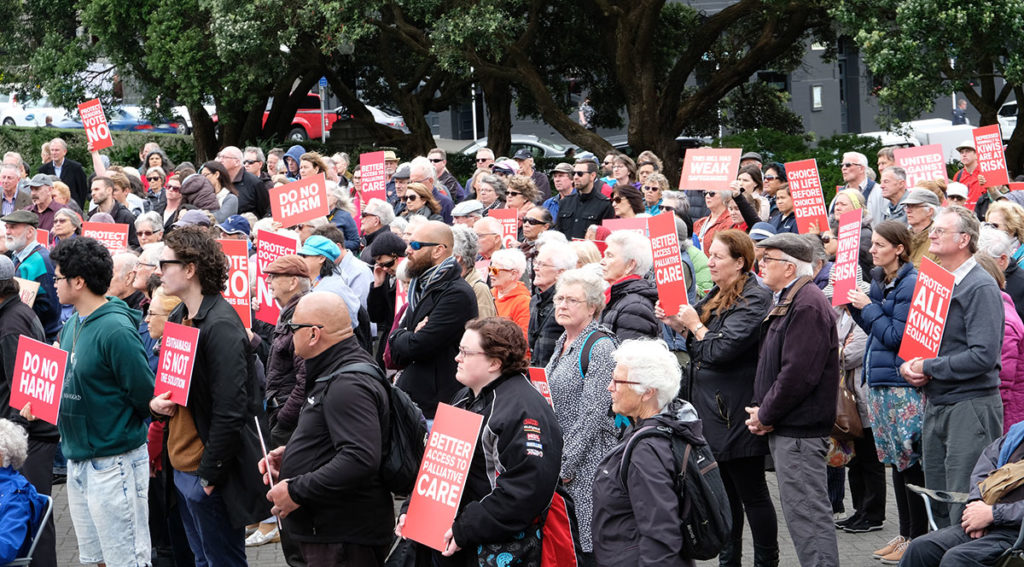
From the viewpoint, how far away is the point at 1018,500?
562cm

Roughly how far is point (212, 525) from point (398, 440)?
148 cm

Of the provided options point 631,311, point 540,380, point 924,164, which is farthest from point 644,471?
point 924,164

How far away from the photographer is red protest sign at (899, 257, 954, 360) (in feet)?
20.9

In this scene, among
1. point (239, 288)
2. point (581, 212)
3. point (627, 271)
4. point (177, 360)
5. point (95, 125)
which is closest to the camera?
point (177, 360)

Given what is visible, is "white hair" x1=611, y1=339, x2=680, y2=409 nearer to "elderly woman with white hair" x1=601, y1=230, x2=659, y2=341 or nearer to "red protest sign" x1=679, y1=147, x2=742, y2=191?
"elderly woman with white hair" x1=601, y1=230, x2=659, y2=341

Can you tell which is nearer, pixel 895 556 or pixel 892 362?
pixel 892 362

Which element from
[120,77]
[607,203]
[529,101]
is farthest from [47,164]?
[529,101]

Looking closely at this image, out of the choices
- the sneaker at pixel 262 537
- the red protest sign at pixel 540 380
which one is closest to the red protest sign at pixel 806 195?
the sneaker at pixel 262 537

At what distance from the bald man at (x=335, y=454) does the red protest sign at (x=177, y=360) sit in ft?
2.65

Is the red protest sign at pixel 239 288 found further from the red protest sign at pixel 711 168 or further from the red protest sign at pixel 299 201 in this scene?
the red protest sign at pixel 711 168

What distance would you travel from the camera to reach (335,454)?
5.26 meters

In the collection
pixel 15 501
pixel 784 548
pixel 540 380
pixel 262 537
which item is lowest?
pixel 784 548

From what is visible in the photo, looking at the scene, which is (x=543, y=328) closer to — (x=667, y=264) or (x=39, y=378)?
(x=667, y=264)

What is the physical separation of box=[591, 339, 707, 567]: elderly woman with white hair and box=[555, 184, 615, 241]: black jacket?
6.63m
